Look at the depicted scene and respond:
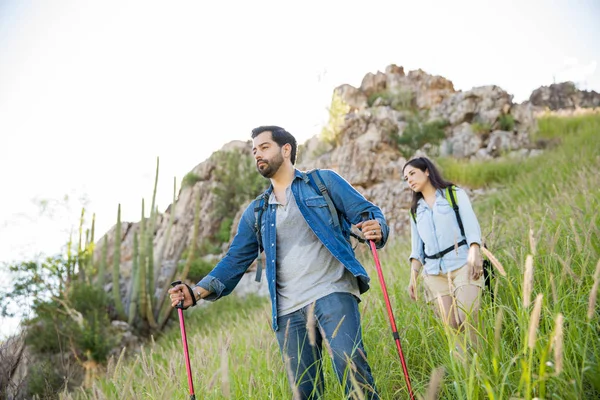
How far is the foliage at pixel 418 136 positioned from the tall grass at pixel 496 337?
5293 mm

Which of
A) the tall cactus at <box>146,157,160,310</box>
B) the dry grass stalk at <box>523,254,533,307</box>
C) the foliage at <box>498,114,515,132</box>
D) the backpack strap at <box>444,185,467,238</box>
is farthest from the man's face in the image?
the foliage at <box>498,114,515,132</box>

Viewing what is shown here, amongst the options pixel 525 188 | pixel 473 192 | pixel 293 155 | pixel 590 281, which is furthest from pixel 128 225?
pixel 590 281

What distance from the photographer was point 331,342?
7.56 ft

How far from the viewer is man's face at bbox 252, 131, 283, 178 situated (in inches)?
113

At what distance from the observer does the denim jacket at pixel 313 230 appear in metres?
2.59

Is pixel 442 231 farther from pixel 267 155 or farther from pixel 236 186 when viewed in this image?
pixel 236 186

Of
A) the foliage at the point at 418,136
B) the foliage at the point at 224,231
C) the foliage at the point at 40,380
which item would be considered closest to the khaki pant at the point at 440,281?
the foliage at the point at 40,380

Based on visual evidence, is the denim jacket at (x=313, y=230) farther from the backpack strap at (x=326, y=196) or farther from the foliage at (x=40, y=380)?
the foliage at (x=40, y=380)

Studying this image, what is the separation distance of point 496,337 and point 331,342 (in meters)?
1.18

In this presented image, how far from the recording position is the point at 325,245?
8.40 feet

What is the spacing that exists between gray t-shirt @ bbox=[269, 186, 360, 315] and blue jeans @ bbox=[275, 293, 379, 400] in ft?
0.19

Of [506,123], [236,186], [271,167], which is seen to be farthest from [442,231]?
[236,186]

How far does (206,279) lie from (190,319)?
24.5 ft

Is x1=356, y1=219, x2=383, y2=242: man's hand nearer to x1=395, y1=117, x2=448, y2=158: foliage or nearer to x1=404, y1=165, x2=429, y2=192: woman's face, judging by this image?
x1=404, y1=165, x2=429, y2=192: woman's face
